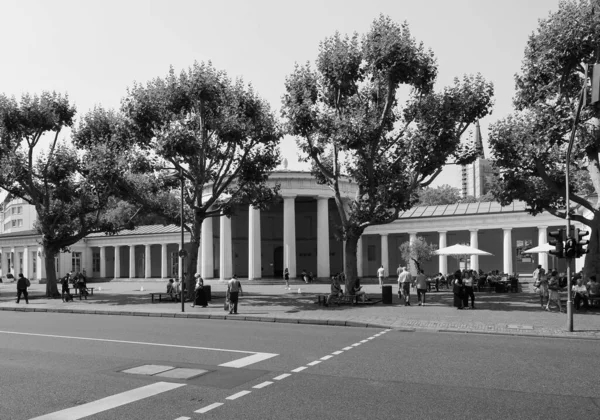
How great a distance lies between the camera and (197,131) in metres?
30.7

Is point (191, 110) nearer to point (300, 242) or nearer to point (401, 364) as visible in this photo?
point (401, 364)

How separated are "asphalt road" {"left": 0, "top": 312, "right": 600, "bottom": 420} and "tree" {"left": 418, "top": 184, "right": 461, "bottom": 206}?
3271 inches

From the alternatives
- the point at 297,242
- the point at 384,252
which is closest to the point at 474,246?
the point at 384,252

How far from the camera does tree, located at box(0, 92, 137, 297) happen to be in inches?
1347

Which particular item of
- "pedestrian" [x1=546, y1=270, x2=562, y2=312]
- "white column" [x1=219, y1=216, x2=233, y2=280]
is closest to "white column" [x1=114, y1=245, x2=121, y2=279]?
"white column" [x1=219, y1=216, x2=233, y2=280]

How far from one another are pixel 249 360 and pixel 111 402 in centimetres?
389

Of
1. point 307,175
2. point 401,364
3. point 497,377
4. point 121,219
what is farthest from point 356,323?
point 307,175

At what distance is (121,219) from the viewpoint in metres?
37.5

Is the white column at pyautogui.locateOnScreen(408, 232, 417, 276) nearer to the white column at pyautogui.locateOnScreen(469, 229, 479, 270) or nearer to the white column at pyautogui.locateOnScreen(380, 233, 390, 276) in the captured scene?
the white column at pyautogui.locateOnScreen(380, 233, 390, 276)

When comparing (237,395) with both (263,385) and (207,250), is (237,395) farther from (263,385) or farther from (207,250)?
(207,250)

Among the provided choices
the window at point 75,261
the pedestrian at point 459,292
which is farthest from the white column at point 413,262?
the window at point 75,261

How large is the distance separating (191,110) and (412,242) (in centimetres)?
2929

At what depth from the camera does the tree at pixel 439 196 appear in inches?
3832

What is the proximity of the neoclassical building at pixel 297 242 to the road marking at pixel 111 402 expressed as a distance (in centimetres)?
2988
